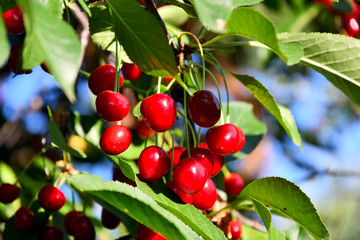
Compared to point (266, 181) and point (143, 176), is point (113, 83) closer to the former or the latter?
point (143, 176)

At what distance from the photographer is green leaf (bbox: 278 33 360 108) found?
96cm

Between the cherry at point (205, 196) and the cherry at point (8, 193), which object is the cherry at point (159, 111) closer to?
the cherry at point (205, 196)

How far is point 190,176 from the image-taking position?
2.74 feet

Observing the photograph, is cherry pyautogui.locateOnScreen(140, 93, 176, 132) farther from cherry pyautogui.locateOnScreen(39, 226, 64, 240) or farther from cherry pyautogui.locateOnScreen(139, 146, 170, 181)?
cherry pyautogui.locateOnScreen(39, 226, 64, 240)

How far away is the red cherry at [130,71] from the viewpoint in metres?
1.28

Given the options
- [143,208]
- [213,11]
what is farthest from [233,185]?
[213,11]

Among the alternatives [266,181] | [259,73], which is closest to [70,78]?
[266,181]

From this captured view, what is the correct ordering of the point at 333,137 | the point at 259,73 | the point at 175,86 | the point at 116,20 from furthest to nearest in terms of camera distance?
the point at 333,137 < the point at 259,73 < the point at 175,86 < the point at 116,20

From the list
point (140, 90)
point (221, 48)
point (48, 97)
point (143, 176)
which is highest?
point (221, 48)

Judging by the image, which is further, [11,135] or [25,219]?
[11,135]

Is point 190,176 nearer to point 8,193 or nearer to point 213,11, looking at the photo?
point 213,11

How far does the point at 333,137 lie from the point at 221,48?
239 cm

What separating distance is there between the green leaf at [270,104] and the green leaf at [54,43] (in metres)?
0.48

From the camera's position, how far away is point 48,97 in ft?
7.09
